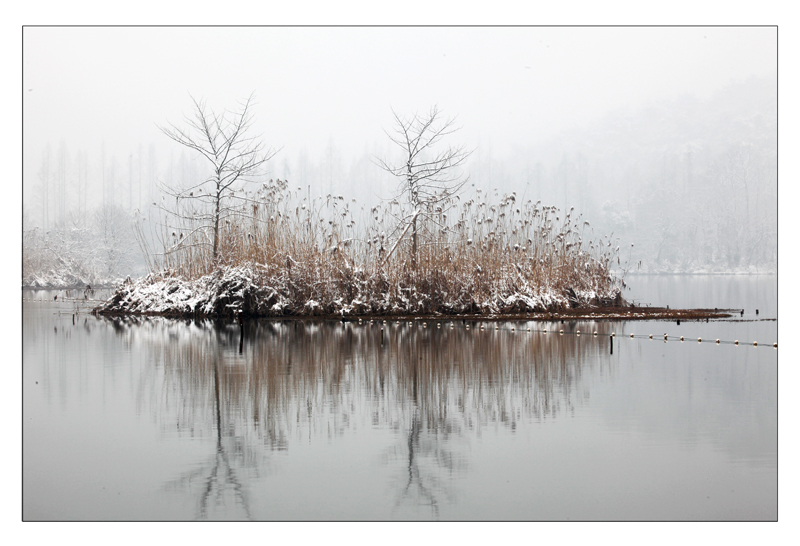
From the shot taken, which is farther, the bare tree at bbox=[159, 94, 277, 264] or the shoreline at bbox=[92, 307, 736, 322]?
the bare tree at bbox=[159, 94, 277, 264]

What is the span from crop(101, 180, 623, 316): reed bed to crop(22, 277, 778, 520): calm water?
3.80 meters

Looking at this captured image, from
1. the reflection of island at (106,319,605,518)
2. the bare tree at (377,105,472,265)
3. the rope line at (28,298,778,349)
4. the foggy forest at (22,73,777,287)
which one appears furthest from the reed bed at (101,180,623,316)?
the foggy forest at (22,73,777,287)

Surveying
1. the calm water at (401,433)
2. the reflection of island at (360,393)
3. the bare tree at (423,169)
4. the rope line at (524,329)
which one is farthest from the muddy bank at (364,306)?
the calm water at (401,433)

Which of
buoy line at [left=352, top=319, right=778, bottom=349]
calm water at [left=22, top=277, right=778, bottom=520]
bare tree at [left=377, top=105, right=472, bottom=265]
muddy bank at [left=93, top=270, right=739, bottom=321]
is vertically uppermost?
bare tree at [left=377, top=105, right=472, bottom=265]

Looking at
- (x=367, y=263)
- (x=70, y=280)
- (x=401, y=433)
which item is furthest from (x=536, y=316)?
(x=70, y=280)

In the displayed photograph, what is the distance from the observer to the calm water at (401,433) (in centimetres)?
350

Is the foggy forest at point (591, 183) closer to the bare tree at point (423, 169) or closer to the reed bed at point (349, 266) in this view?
the bare tree at point (423, 169)

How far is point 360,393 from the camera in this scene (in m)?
5.70

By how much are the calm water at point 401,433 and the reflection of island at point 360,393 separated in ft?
0.06

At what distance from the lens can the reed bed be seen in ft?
39.9

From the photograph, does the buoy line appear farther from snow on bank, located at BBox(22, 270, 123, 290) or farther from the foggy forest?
snow on bank, located at BBox(22, 270, 123, 290)

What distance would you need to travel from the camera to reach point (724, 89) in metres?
38.5

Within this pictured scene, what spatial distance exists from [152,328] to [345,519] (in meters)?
8.21

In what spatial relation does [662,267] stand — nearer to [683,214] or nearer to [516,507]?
[683,214]
